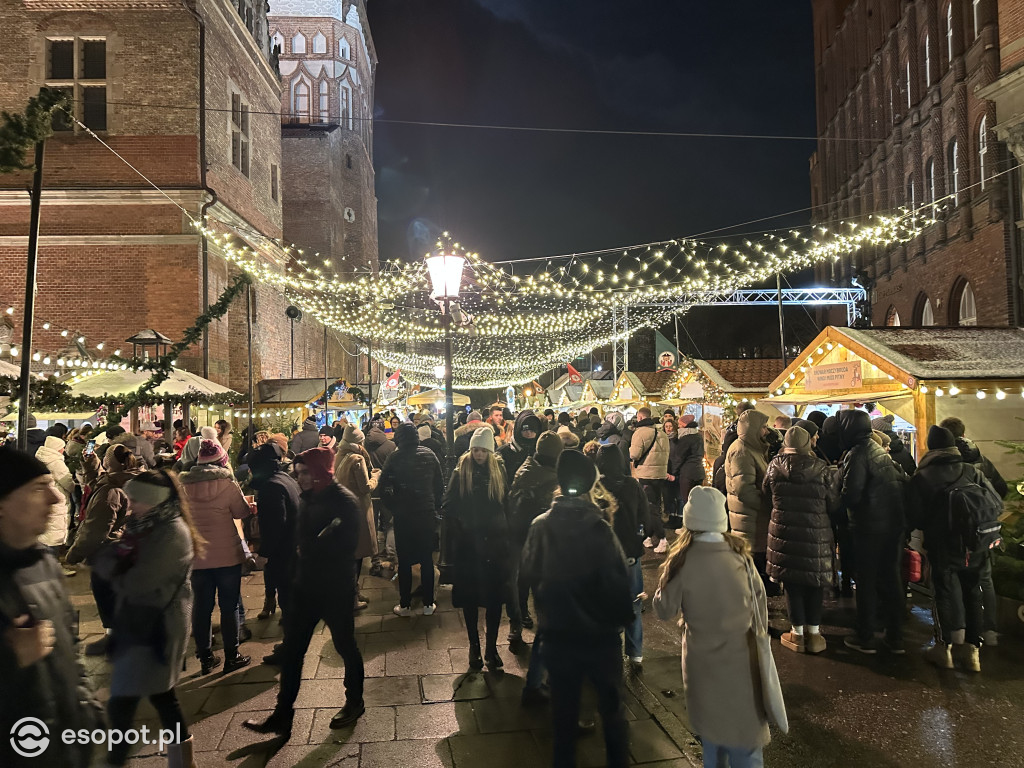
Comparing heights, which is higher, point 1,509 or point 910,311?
point 910,311

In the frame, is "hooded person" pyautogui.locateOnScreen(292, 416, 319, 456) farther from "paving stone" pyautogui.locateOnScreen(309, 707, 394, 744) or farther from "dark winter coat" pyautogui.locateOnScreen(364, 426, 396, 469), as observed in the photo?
"paving stone" pyautogui.locateOnScreen(309, 707, 394, 744)

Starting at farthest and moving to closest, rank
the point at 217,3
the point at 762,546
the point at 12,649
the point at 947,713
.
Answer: the point at 217,3, the point at 762,546, the point at 947,713, the point at 12,649

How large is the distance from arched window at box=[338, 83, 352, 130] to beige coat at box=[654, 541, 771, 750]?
40.5m

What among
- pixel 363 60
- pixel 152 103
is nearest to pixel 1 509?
pixel 152 103

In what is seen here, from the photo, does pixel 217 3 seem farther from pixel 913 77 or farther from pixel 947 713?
pixel 913 77

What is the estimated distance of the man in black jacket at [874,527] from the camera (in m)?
5.41

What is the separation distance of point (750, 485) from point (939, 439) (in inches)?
69.4

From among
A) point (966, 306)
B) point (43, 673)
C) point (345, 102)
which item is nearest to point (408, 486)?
point (43, 673)

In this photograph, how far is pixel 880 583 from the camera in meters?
5.46

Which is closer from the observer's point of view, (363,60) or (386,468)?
(386,468)

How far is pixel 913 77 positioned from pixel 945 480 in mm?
26262

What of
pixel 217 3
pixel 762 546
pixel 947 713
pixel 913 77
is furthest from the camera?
A: pixel 913 77

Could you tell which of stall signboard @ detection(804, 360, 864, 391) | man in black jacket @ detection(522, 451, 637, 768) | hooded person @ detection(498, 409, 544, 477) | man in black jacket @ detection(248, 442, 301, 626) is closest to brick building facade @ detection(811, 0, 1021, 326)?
stall signboard @ detection(804, 360, 864, 391)

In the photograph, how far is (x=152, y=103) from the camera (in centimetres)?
1684
